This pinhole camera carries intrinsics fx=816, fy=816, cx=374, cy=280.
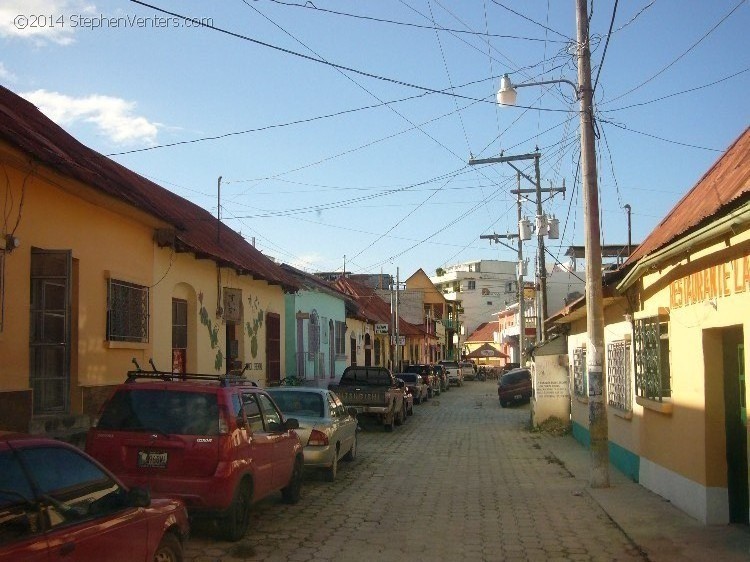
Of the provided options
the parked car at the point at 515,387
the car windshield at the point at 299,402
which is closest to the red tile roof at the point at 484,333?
the parked car at the point at 515,387

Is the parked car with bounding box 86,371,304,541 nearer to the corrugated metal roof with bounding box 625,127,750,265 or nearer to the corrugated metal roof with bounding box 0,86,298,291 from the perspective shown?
the corrugated metal roof with bounding box 0,86,298,291

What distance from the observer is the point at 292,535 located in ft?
29.7

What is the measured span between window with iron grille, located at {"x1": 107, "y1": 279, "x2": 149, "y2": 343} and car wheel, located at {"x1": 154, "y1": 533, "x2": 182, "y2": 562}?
22.3 feet

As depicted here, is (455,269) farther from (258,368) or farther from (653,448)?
(653,448)

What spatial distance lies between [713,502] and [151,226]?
971cm

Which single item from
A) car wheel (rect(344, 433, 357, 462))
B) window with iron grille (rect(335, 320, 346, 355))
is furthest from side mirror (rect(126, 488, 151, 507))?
window with iron grille (rect(335, 320, 346, 355))

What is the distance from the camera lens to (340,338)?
32875 mm

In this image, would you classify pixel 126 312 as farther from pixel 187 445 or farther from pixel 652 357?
pixel 652 357

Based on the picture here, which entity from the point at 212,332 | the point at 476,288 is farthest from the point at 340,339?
the point at 476,288

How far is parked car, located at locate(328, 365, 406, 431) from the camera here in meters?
22.1

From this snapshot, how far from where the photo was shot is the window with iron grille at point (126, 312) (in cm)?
1253

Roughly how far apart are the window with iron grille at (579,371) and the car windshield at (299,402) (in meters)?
7.44

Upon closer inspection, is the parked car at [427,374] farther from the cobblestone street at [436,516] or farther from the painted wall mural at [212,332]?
the cobblestone street at [436,516]

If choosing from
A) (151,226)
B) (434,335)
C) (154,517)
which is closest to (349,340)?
(151,226)
